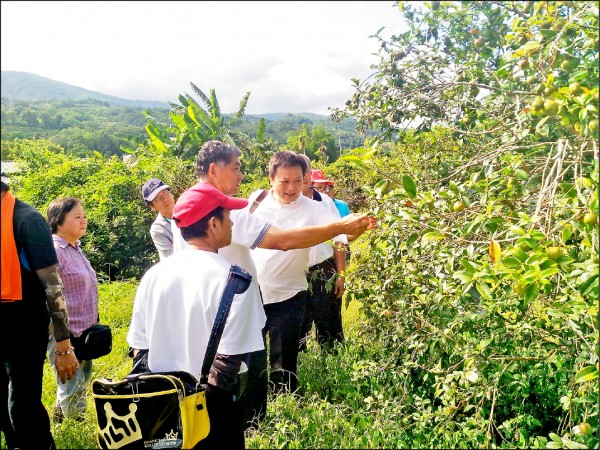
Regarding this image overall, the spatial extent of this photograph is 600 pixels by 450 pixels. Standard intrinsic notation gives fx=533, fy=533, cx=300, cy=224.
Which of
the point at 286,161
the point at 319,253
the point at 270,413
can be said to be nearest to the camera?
the point at 270,413

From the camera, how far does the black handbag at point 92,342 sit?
2.88 m

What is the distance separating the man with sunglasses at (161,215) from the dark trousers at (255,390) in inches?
73.3

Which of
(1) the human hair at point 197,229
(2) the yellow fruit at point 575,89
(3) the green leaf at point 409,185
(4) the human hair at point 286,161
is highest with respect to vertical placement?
(2) the yellow fruit at point 575,89

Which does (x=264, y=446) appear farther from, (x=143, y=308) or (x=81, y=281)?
(x=81, y=281)

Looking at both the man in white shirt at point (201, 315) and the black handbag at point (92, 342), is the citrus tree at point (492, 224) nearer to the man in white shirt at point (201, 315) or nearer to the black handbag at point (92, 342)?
the man in white shirt at point (201, 315)

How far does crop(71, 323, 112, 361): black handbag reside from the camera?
9.46 feet

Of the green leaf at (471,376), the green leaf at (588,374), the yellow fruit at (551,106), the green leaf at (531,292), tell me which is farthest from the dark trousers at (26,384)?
the yellow fruit at (551,106)

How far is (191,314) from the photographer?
1.77 metres

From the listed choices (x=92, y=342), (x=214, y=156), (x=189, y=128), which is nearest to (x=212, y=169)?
(x=214, y=156)

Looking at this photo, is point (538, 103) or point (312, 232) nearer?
point (538, 103)

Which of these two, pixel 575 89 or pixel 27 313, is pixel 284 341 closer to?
pixel 27 313

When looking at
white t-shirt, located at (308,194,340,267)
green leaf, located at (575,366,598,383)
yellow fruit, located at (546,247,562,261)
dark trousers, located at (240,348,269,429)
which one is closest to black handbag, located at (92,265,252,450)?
dark trousers, located at (240,348,269,429)

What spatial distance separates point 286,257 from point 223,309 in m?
1.49

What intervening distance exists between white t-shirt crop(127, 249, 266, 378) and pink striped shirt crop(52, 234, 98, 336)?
4.26 feet
